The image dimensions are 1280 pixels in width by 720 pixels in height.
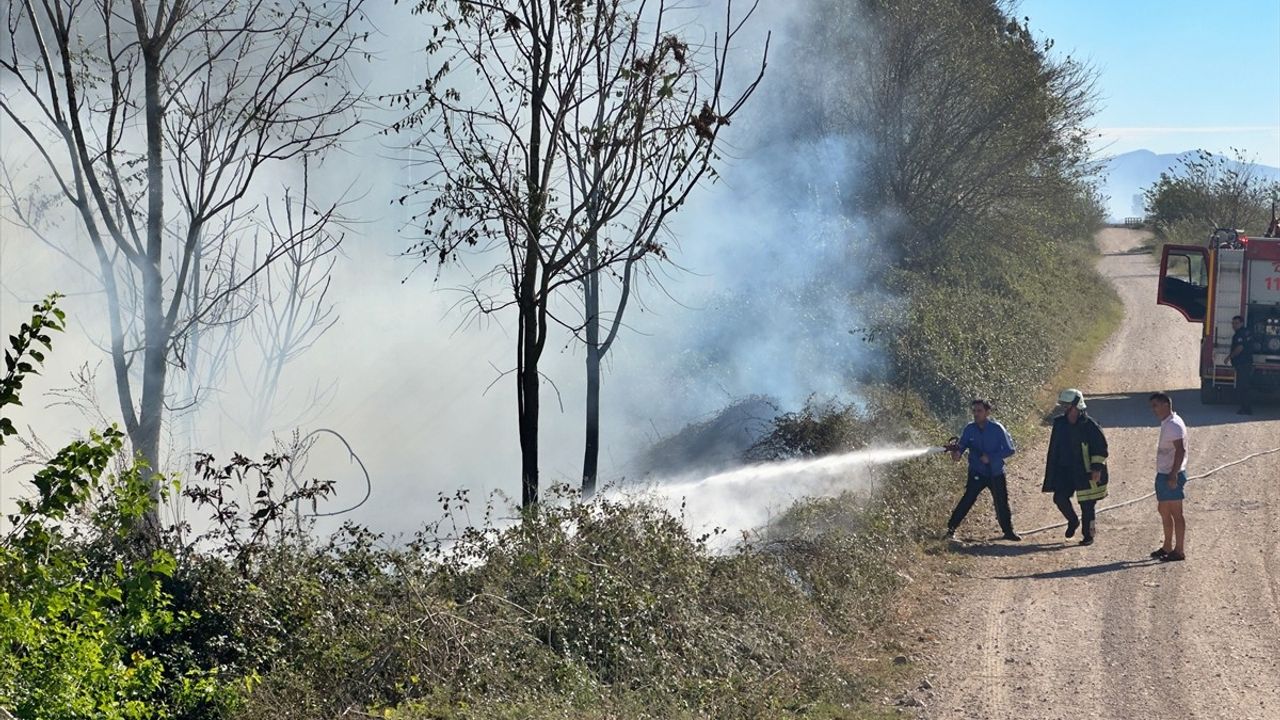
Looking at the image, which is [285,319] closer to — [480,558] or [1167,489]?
[480,558]

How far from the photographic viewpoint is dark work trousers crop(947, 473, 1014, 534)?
39.2ft

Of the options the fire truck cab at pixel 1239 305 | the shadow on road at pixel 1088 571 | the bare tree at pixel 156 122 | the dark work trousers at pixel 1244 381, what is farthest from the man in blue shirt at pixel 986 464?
the fire truck cab at pixel 1239 305

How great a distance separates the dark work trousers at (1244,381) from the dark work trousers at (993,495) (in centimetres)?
839

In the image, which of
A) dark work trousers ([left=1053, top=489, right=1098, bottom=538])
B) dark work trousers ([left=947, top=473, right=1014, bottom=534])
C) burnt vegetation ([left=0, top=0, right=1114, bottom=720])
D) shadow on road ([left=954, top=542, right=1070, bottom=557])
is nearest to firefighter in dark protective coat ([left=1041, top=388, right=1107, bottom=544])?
dark work trousers ([left=1053, top=489, right=1098, bottom=538])

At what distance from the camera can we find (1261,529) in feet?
38.9

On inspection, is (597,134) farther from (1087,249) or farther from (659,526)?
(1087,249)

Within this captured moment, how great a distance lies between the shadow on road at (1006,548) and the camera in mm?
11602

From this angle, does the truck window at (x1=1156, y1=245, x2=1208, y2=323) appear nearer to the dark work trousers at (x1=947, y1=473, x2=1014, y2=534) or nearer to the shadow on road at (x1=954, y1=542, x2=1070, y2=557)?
the dark work trousers at (x1=947, y1=473, x2=1014, y2=534)

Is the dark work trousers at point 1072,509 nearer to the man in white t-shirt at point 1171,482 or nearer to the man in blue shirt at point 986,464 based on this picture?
the man in blue shirt at point 986,464

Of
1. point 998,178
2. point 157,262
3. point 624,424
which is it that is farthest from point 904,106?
point 157,262

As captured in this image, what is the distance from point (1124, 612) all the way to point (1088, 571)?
4.24 feet

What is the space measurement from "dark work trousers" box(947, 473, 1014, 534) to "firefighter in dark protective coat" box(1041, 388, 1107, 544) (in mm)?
412

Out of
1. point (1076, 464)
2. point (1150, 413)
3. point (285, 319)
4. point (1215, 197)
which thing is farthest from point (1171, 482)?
point (1215, 197)

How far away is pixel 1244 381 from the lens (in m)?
18.5
